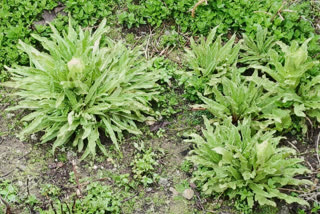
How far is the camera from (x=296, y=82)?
512cm

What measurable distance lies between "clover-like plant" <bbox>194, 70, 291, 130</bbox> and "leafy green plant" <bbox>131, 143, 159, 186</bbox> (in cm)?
92

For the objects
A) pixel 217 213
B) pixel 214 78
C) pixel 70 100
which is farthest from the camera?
pixel 214 78

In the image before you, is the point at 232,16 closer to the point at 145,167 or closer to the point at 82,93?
the point at 82,93

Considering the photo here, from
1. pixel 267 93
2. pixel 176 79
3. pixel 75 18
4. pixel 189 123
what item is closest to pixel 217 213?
pixel 189 123

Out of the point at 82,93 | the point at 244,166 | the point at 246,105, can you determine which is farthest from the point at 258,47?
the point at 82,93

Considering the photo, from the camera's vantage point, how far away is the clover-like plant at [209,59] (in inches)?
215

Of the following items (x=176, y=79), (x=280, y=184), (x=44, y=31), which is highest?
(x=44, y=31)

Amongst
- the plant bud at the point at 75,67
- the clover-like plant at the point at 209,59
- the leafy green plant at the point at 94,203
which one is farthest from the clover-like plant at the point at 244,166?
the plant bud at the point at 75,67

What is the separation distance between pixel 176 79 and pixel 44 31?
6.79 feet

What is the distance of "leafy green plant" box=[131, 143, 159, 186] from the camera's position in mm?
4863

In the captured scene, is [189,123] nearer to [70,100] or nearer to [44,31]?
[70,100]

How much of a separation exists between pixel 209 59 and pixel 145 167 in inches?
68.2

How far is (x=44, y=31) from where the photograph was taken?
6.01 meters

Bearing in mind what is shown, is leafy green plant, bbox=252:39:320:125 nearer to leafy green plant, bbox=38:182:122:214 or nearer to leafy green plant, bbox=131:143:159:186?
leafy green plant, bbox=131:143:159:186
